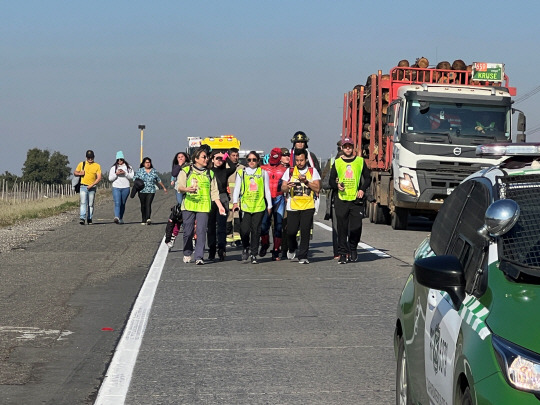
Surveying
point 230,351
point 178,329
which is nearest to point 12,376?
point 230,351

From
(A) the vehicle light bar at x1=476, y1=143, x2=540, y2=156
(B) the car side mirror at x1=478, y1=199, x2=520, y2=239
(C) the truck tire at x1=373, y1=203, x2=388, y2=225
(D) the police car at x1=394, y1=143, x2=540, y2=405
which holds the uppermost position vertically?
(A) the vehicle light bar at x1=476, y1=143, x2=540, y2=156

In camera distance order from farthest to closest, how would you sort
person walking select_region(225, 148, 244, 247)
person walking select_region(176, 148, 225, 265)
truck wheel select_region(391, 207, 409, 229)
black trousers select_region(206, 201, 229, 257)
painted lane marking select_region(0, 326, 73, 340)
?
truck wheel select_region(391, 207, 409, 229) < person walking select_region(225, 148, 244, 247) < black trousers select_region(206, 201, 229, 257) < person walking select_region(176, 148, 225, 265) < painted lane marking select_region(0, 326, 73, 340)

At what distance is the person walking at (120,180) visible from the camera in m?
28.1

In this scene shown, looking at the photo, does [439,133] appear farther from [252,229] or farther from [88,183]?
[88,183]

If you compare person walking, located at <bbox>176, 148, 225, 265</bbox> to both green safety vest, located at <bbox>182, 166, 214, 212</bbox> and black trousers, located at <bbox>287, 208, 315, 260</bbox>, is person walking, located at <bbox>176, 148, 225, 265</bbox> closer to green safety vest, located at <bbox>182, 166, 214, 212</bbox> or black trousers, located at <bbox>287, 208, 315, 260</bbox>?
green safety vest, located at <bbox>182, 166, 214, 212</bbox>

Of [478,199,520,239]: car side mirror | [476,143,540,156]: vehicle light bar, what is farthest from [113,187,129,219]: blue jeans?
[478,199,520,239]: car side mirror

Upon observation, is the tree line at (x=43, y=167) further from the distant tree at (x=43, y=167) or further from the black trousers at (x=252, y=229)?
the black trousers at (x=252, y=229)

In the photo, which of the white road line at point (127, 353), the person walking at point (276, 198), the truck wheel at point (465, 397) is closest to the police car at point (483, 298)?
the truck wheel at point (465, 397)

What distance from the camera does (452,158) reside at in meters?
24.2

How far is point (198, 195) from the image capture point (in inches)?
673

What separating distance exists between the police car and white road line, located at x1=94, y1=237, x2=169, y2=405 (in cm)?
227

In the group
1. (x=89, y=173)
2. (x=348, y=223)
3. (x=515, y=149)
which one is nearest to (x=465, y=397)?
(x=515, y=149)

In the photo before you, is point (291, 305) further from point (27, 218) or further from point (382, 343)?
point (27, 218)

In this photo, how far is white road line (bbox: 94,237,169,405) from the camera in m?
7.45
